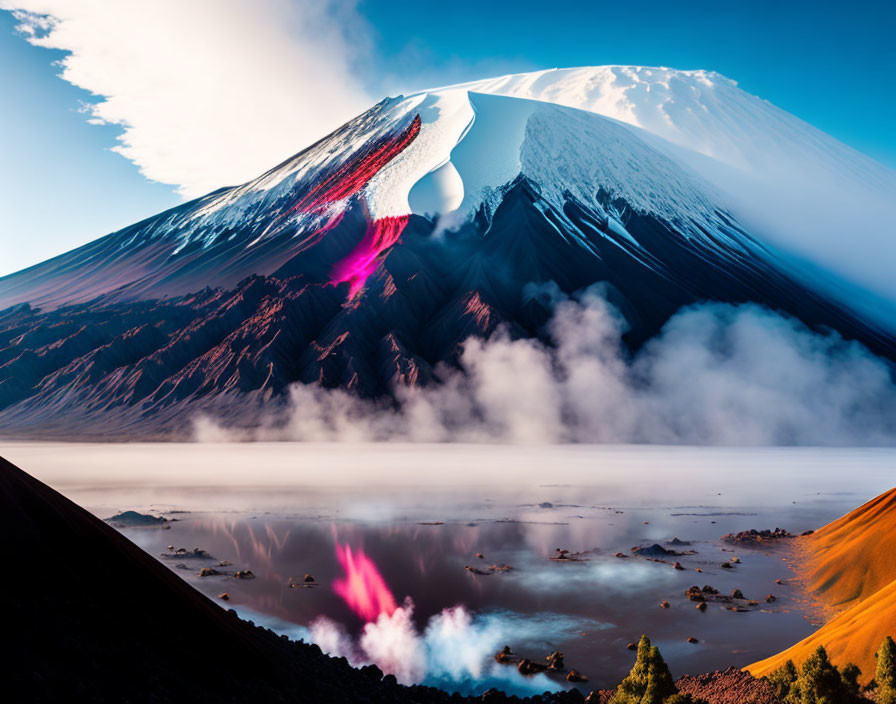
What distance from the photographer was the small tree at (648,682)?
15.1 m

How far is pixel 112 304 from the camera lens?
170 metres

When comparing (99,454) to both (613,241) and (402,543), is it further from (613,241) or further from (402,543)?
(613,241)

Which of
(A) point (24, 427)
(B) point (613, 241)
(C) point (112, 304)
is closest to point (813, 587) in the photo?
(B) point (613, 241)

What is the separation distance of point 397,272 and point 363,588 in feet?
379

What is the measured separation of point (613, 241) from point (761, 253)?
140 feet

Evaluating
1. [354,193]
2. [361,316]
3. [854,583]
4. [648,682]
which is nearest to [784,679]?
[648,682]

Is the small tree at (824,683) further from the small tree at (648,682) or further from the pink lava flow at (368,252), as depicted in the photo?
the pink lava flow at (368,252)

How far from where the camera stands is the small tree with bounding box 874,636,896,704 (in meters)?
13.8

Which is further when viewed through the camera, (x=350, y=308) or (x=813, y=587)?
(x=350, y=308)

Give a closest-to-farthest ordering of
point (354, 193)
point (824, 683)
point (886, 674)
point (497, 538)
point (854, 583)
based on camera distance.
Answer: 1. point (824, 683)
2. point (886, 674)
3. point (854, 583)
4. point (497, 538)
5. point (354, 193)

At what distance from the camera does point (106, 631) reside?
499 inches

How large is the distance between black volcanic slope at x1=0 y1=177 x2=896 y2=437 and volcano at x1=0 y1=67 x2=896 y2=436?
44 cm

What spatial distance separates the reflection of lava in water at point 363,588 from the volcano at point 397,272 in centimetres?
8694

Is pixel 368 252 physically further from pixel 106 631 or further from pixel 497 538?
pixel 106 631
